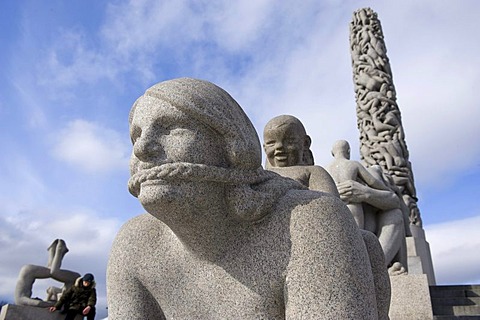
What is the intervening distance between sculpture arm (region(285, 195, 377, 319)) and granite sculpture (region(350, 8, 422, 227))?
10763mm

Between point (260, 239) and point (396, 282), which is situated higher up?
point (396, 282)

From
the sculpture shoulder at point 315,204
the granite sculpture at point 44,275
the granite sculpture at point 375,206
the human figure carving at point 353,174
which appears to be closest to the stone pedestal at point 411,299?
the granite sculpture at point 375,206

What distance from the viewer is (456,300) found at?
803 cm

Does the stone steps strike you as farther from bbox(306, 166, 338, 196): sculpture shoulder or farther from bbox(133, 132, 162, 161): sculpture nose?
bbox(133, 132, 162, 161): sculpture nose

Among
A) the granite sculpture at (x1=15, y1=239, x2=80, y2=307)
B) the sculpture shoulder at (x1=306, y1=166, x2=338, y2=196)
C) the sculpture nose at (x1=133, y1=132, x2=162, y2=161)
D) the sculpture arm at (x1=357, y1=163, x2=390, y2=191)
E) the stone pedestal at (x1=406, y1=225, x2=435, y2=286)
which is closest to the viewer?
the sculpture nose at (x1=133, y1=132, x2=162, y2=161)

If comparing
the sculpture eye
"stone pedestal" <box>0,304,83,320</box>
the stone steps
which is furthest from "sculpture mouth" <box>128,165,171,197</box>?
"stone pedestal" <box>0,304,83,320</box>

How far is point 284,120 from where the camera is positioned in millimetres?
3000

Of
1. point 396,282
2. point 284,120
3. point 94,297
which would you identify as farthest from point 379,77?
point 284,120

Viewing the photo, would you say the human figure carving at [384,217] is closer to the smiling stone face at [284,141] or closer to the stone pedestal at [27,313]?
the smiling stone face at [284,141]

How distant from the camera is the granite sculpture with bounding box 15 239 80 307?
8953mm

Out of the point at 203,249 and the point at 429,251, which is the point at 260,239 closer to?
the point at 203,249

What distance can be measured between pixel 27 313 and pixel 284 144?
24.3 feet

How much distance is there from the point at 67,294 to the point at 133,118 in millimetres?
7279

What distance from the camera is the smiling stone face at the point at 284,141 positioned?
3.01m
